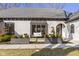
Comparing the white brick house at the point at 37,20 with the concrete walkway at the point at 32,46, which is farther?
the white brick house at the point at 37,20

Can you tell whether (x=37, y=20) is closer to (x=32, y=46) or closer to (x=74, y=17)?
(x=32, y=46)

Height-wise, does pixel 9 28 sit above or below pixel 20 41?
above

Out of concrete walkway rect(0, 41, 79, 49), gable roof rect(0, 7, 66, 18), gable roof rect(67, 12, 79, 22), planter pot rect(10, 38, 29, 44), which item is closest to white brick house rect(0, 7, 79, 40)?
gable roof rect(0, 7, 66, 18)

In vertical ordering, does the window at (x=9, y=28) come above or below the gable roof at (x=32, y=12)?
below

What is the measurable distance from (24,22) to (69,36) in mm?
2167

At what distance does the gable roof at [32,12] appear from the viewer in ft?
34.0

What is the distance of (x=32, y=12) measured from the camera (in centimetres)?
1078

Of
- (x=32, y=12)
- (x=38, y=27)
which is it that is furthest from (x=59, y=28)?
(x=32, y=12)

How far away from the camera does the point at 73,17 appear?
36.7ft

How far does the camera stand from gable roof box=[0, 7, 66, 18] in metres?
10.4

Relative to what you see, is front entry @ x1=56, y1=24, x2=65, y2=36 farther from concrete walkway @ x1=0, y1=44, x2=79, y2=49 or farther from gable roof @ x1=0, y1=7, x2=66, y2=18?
concrete walkway @ x1=0, y1=44, x2=79, y2=49

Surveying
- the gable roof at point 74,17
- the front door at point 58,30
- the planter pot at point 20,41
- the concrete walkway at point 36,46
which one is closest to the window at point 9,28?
the planter pot at point 20,41

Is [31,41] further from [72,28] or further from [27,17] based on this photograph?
[72,28]

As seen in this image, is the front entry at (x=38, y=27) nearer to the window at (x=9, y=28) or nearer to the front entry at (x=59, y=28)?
the front entry at (x=59, y=28)
